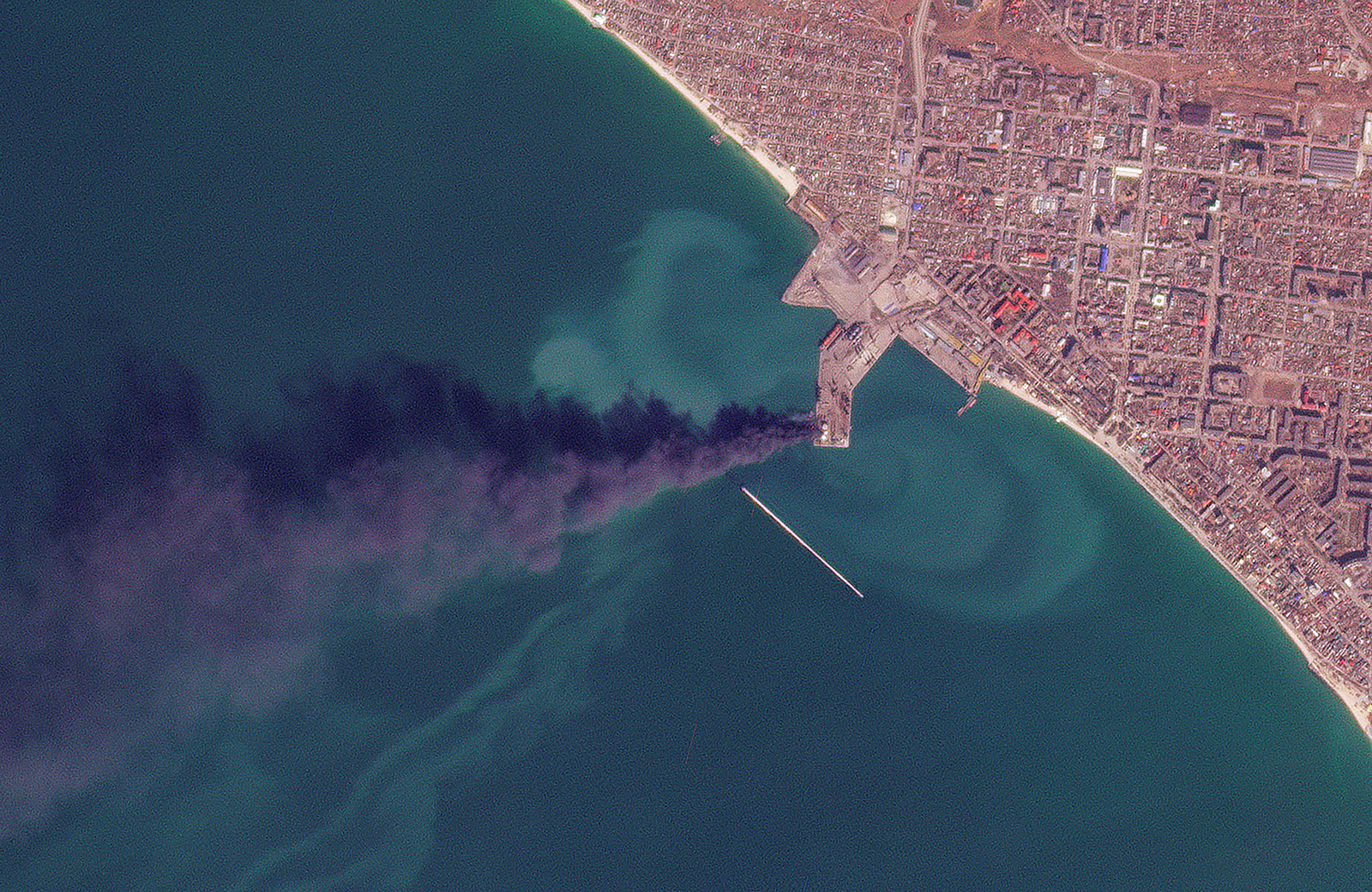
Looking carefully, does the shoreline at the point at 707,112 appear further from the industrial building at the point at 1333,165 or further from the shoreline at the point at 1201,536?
the industrial building at the point at 1333,165

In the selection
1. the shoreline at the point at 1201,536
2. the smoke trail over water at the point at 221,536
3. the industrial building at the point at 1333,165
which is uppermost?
the smoke trail over water at the point at 221,536

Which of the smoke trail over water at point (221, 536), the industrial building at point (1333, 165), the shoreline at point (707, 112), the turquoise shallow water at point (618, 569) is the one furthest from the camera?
the shoreline at point (707, 112)

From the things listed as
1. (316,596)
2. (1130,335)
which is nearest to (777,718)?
(316,596)

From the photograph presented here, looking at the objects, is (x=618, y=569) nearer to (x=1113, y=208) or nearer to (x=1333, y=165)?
(x=1113, y=208)

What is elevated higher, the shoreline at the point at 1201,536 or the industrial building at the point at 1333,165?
the industrial building at the point at 1333,165

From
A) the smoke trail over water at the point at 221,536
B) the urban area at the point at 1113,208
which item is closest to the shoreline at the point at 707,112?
the urban area at the point at 1113,208

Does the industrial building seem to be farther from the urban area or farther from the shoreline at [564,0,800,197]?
the shoreline at [564,0,800,197]
